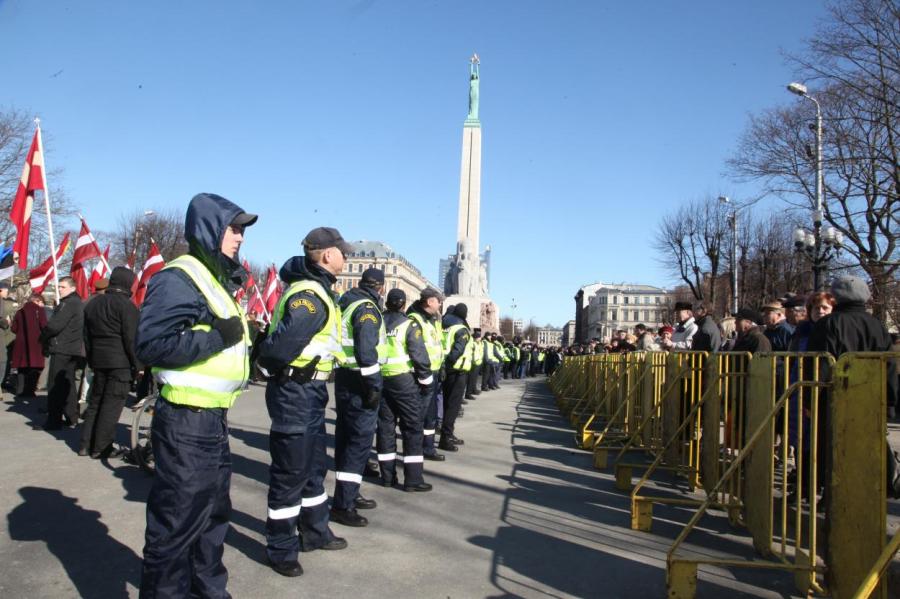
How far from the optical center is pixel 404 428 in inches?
266

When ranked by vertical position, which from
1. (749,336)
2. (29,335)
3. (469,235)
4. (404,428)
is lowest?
(404,428)

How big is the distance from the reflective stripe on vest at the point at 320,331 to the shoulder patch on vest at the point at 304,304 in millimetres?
68

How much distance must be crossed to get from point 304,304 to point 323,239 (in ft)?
1.86

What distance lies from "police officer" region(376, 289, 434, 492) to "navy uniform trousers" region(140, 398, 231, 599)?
3.39 m

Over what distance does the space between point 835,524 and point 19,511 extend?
5519 millimetres

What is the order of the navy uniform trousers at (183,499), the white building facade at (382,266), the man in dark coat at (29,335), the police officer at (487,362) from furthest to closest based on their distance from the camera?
the white building facade at (382,266) → the police officer at (487,362) → the man in dark coat at (29,335) → the navy uniform trousers at (183,499)

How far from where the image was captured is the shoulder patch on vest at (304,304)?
4.36 meters

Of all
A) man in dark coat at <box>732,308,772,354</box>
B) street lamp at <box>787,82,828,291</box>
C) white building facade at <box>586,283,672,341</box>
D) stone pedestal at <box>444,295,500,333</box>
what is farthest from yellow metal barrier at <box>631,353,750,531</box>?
white building facade at <box>586,283,672,341</box>

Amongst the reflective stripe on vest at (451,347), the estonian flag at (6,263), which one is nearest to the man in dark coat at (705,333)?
the reflective stripe on vest at (451,347)

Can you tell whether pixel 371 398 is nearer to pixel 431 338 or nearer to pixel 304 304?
pixel 304 304

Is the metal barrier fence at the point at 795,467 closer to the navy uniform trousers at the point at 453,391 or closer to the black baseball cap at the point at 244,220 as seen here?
the navy uniform trousers at the point at 453,391

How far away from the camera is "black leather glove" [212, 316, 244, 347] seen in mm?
3207

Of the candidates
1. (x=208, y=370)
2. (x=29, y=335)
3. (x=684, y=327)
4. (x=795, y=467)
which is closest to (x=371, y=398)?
(x=208, y=370)

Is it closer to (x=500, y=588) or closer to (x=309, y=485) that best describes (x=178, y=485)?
(x=309, y=485)
